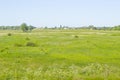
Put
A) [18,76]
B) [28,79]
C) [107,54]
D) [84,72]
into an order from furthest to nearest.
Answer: [107,54]
[84,72]
[18,76]
[28,79]

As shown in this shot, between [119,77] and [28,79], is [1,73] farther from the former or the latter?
[119,77]

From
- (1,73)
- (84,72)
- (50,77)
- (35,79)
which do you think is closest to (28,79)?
(35,79)

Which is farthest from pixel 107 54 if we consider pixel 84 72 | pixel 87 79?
pixel 87 79

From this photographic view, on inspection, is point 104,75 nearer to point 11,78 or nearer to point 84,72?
point 84,72

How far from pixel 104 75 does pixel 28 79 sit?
654cm

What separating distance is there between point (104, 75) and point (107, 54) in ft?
105

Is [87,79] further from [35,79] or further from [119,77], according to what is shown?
[35,79]

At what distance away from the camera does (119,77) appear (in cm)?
2184

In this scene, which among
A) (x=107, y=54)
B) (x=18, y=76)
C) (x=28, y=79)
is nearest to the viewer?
(x=28, y=79)

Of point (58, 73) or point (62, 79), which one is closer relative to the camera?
point (62, 79)

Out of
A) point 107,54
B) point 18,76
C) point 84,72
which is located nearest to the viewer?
point 18,76

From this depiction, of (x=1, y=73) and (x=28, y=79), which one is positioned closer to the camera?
(x=28, y=79)

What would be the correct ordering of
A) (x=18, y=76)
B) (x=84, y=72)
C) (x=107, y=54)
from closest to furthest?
(x=18, y=76) < (x=84, y=72) < (x=107, y=54)

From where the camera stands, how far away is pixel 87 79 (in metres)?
21.4
